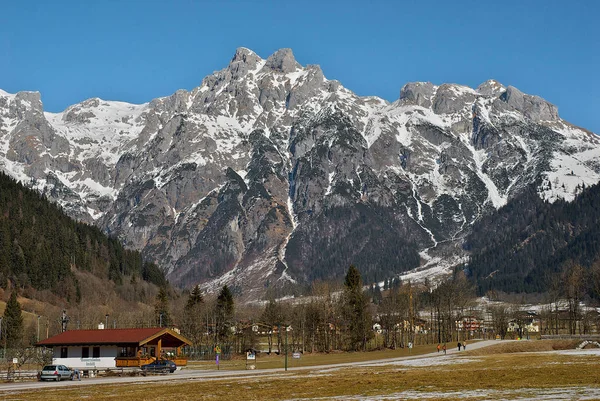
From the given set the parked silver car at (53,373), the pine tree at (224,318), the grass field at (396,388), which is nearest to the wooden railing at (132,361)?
the parked silver car at (53,373)

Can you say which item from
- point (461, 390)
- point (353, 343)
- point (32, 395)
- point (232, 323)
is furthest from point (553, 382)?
point (232, 323)

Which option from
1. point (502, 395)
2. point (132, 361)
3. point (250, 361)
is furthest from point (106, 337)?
point (502, 395)

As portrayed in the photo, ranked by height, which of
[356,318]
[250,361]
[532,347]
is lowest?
[250,361]

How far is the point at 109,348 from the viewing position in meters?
113

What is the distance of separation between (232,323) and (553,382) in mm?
121759

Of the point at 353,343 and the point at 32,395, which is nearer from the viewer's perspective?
the point at 32,395

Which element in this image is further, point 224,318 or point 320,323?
point 224,318

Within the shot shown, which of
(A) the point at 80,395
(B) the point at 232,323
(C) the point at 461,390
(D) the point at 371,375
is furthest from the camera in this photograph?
(B) the point at 232,323

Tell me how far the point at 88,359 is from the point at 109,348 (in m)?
3.61

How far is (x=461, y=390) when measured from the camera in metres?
53.1

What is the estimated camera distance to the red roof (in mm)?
110688

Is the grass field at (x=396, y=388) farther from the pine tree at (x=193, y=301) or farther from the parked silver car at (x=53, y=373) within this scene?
the pine tree at (x=193, y=301)

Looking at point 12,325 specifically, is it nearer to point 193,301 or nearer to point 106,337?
point 193,301

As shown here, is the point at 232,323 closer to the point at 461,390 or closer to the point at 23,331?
the point at 23,331
